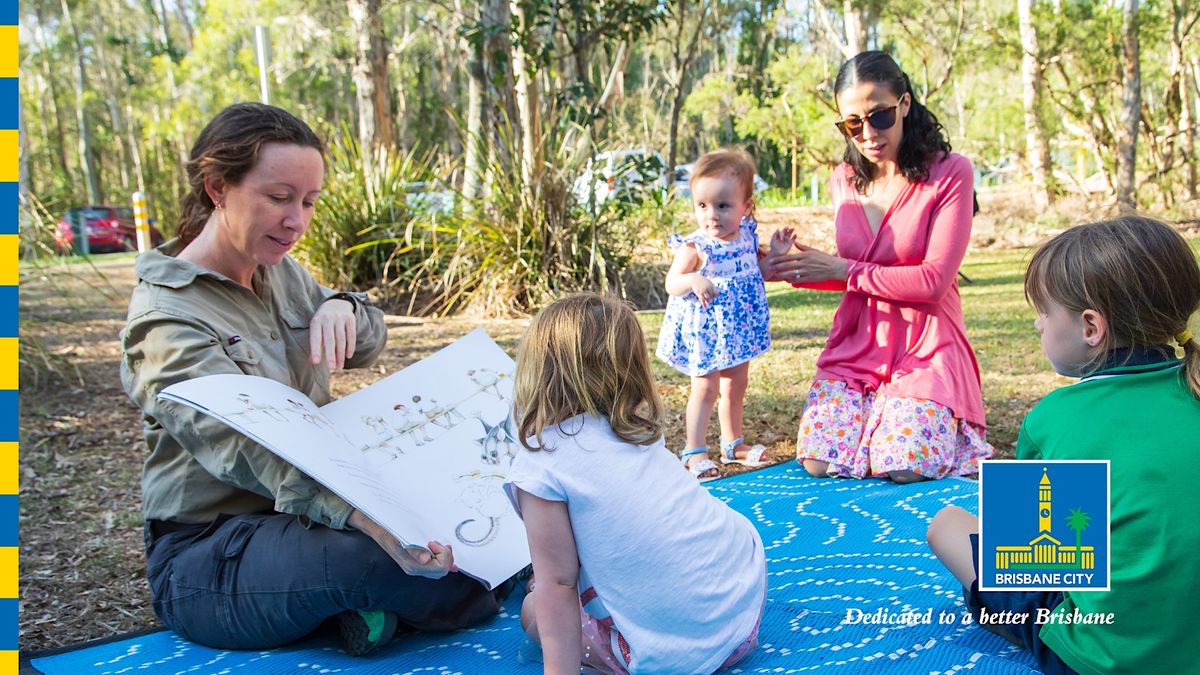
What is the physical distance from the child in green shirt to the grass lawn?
0.29 metres

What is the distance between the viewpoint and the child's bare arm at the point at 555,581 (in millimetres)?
1918

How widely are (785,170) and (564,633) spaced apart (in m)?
31.8

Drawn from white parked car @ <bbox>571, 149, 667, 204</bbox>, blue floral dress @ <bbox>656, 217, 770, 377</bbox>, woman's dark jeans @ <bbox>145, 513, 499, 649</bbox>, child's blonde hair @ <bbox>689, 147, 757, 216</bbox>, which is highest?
white parked car @ <bbox>571, 149, 667, 204</bbox>

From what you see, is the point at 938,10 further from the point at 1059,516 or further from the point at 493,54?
the point at 1059,516

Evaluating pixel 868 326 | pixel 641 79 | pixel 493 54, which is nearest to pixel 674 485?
pixel 868 326

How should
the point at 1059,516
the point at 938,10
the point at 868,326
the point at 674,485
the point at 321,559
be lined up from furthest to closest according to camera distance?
the point at 938,10 < the point at 868,326 < the point at 321,559 < the point at 674,485 < the point at 1059,516

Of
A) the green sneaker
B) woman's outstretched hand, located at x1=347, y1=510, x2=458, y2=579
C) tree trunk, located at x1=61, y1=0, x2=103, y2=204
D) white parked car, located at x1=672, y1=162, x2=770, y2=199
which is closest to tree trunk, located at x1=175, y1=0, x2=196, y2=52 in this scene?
tree trunk, located at x1=61, y1=0, x2=103, y2=204

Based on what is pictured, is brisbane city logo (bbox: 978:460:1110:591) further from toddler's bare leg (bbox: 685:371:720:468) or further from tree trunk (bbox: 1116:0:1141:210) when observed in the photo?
tree trunk (bbox: 1116:0:1141:210)

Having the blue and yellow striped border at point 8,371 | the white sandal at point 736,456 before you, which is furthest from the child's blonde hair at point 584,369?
the white sandal at point 736,456

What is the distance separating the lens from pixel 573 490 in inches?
75.9

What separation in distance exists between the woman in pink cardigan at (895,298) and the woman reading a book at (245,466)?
170 cm

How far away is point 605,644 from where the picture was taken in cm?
207

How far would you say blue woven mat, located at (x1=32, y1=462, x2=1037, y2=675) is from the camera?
2160mm

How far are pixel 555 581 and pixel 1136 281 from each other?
→ 121 cm
